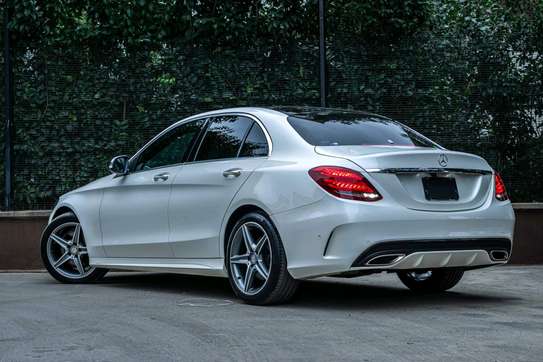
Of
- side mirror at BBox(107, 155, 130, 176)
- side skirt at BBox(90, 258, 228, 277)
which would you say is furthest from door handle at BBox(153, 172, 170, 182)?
side skirt at BBox(90, 258, 228, 277)

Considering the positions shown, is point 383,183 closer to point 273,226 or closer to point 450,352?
point 273,226

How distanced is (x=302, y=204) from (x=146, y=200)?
218 cm

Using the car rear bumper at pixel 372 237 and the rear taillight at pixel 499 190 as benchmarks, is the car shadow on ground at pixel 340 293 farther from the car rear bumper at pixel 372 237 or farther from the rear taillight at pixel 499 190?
the rear taillight at pixel 499 190

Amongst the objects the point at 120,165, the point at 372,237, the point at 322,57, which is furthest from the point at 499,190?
the point at 322,57

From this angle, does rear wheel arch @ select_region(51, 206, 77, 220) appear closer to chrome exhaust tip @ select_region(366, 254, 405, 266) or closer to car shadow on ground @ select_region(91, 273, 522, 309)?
car shadow on ground @ select_region(91, 273, 522, 309)

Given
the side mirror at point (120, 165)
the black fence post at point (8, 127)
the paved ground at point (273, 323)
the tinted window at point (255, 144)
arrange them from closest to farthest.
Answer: the paved ground at point (273, 323)
the tinted window at point (255, 144)
the side mirror at point (120, 165)
the black fence post at point (8, 127)

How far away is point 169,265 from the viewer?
9078 millimetres

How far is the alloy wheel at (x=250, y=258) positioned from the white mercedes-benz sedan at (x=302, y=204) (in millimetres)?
11

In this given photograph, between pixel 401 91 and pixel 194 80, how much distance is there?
7.94 feet

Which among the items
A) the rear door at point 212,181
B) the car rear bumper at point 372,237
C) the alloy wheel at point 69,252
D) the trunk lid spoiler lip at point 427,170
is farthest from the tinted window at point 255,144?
the alloy wheel at point 69,252

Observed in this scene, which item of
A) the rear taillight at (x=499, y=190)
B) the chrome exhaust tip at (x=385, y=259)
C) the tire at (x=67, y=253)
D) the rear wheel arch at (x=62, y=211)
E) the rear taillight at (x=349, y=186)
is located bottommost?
the tire at (x=67, y=253)

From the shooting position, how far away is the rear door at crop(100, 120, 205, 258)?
922 centimetres

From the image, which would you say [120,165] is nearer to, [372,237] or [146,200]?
[146,200]

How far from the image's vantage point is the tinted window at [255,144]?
840 cm
